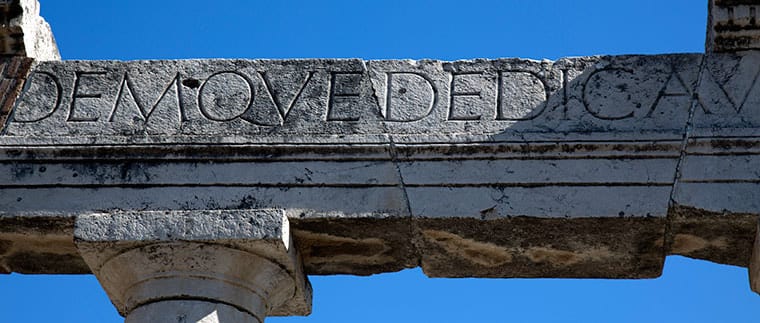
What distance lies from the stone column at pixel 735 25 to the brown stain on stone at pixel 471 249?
1680 millimetres

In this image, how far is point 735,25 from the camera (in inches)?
339

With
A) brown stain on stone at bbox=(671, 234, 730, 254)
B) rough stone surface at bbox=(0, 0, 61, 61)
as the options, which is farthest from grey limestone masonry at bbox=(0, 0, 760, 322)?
rough stone surface at bbox=(0, 0, 61, 61)

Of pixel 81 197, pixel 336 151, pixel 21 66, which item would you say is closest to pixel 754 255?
pixel 336 151

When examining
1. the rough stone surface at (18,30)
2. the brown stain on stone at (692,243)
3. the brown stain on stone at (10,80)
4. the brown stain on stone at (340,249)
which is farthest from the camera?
the rough stone surface at (18,30)

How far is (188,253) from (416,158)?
134 centimetres

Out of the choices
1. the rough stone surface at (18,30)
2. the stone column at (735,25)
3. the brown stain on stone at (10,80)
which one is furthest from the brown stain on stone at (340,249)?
the stone column at (735,25)

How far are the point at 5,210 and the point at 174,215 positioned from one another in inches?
36.9

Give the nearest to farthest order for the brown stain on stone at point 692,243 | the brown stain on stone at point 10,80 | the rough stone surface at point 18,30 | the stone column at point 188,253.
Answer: the stone column at point 188,253, the brown stain on stone at point 692,243, the brown stain on stone at point 10,80, the rough stone surface at point 18,30

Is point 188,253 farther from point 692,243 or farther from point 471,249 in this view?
point 692,243

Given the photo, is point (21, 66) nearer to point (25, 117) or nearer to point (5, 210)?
point (25, 117)

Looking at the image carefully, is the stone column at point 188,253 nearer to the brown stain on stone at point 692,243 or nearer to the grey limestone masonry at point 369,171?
the grey limestone masonry at point 369,171

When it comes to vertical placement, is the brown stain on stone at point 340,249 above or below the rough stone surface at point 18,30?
below

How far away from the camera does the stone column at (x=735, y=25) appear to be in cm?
859

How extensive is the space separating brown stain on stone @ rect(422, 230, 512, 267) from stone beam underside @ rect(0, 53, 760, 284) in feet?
0.05
